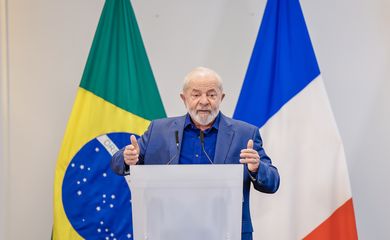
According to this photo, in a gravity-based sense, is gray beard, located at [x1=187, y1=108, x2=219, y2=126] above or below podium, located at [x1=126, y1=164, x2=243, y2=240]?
above

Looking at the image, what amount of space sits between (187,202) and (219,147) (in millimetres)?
395

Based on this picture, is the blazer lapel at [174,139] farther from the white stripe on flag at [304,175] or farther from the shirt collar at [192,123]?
the white stripe on flag at [304,175]

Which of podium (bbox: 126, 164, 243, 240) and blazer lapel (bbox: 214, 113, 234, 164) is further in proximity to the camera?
blazer lapel (bbox: 214, 113, 234, 164)

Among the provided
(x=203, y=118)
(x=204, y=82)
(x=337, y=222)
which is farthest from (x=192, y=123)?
(x=337, y=222)

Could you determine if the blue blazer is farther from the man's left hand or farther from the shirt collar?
the man's left hand

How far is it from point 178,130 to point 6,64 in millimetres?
1697

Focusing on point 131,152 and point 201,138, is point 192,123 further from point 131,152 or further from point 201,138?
point 131,152

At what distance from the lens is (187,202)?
1.56m

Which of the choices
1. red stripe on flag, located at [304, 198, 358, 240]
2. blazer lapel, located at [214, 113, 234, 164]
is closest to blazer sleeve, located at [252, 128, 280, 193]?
blazer lapel, located at [214, 113, 234, 164]

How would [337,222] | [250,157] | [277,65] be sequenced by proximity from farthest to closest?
[277,65] → [337,222] → [250,157]

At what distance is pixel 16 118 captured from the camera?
3.18 metres

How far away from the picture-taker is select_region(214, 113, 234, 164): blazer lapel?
1.89 meters

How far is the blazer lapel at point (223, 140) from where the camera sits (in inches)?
74.3

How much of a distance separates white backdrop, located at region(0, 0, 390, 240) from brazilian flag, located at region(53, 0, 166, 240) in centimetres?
26
